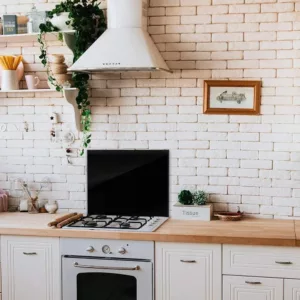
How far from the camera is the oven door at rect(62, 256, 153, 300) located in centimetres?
359

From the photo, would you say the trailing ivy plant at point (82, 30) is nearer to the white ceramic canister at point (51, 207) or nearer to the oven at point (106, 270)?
the white ceramic canister at point (51, 207)

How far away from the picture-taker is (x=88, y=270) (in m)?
3.66

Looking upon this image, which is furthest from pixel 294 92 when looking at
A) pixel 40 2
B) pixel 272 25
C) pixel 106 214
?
pixel 40 2

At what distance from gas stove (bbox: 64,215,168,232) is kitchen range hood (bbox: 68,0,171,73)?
1.02m

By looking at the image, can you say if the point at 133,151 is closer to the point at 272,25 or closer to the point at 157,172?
the point at 157,172

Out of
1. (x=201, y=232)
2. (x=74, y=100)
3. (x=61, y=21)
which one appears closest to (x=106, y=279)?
(x=201, y=232)

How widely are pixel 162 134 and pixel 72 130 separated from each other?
0.68 meters

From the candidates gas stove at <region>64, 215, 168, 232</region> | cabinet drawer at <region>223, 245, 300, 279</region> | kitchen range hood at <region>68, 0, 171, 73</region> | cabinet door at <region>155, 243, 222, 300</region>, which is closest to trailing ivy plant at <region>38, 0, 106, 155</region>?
kitchen range hood at <region>68, 0, 171, 73</region>

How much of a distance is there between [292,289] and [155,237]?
0.87 metres

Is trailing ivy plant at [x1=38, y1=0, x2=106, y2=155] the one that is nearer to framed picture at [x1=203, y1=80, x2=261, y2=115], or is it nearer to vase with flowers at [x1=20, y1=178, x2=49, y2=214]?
vase with flowers at [x1=20, y1=178, x2=49, y2=214]

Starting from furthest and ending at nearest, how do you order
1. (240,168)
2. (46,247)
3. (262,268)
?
(240,168)
(46,247)
(262,268)

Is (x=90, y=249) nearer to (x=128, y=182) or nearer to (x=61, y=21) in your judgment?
(x=128, y=182)

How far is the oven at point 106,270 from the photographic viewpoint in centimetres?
359

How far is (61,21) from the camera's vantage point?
3.97 meters
